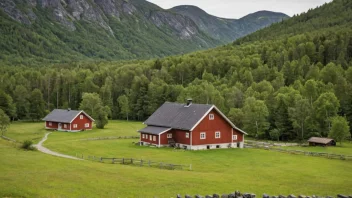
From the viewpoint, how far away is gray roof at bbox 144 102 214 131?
7218cm

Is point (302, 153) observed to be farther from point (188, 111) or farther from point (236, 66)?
point (236, 66)

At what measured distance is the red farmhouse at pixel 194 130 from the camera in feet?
234

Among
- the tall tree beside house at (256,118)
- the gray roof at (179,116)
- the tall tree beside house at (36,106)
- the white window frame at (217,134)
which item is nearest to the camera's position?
the gray roof at (179,116)

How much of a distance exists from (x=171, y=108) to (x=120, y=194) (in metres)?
46.9

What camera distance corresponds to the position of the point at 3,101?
126875 millimetres

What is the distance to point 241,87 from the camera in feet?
426

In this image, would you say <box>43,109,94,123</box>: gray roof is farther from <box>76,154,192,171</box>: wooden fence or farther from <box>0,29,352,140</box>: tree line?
<box>76,154,192,171</box>: wooden fence

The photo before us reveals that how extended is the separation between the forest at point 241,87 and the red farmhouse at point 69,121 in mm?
23582

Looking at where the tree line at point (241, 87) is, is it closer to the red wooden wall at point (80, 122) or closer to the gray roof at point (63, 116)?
the red wooden wall at point (80, 122)

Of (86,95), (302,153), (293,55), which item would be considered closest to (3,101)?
(86,95)

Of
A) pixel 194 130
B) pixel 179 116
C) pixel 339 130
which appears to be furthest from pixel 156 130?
pixel 339 130

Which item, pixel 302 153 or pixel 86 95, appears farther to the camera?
pixel 86 95

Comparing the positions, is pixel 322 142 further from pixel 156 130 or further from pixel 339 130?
pixel 156 130

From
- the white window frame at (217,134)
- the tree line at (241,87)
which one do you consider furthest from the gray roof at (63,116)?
the white window frame at (217,134)
